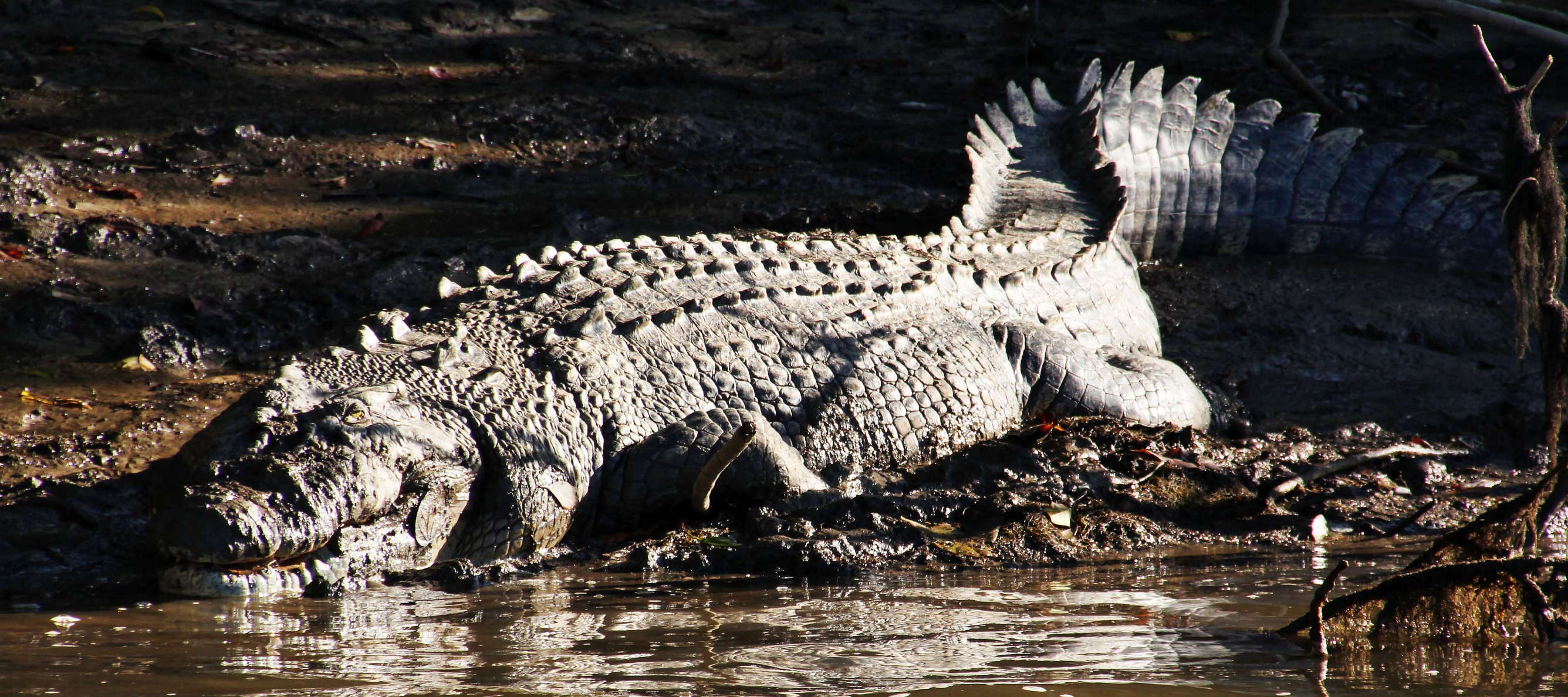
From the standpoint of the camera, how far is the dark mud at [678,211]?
4.39 m

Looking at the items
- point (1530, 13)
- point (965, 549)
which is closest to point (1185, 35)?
point (1530, 13)

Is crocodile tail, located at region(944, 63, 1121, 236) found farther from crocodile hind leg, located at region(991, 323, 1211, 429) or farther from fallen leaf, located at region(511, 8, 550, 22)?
fallen leaf, located at region(511, 8, 550, 22)

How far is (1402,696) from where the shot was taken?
2473 millimetres

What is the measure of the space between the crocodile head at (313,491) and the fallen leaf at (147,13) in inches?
250

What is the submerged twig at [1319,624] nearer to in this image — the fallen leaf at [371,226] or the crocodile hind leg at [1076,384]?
the crocodile hind leg at [1076,384]

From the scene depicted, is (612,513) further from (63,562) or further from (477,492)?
(63,562)

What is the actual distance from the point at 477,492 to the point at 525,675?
129 cm

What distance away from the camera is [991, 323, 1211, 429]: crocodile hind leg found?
5.08 metres

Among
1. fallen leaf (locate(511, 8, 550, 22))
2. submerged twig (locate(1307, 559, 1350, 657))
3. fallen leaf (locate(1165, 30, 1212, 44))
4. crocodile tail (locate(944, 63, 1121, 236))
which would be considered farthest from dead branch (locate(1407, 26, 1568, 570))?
fallen leaf (locate(511, 8, 550, 22))

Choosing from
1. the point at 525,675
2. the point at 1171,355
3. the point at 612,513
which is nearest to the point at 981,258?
the point at 1171,355

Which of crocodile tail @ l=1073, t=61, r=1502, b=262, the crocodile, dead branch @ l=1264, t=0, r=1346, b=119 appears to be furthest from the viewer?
dead branch @ l=1264, t=0, r=1346, b=119

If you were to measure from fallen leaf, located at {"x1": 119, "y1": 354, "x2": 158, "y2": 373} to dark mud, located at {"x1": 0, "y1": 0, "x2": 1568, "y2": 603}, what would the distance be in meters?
0.02

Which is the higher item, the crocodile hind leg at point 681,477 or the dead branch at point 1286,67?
the dead branch at point 1286,67

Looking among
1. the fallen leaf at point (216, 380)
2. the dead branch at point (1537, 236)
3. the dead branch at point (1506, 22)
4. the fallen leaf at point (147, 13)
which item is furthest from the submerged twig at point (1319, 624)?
the fallen leaf at point (147, 13)
